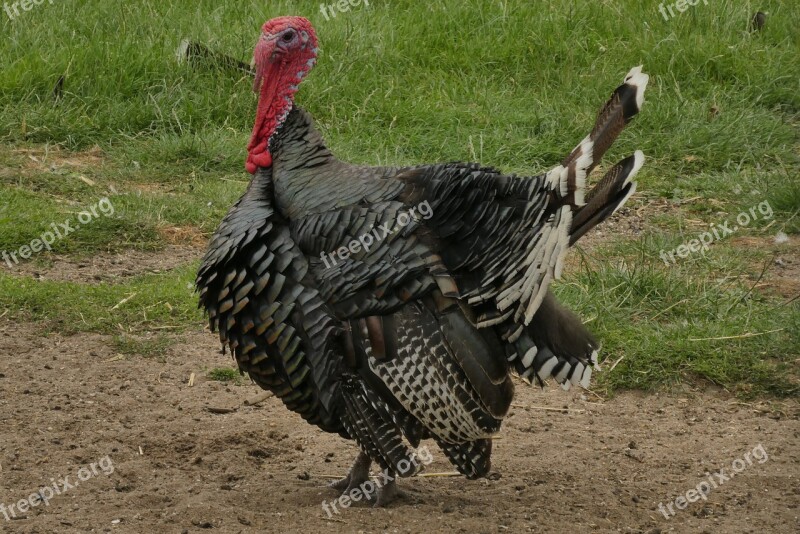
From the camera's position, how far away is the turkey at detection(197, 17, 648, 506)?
4625 millimetres

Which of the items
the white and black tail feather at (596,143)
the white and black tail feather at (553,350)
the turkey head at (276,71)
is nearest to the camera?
the white and black tail feather at (596,143)

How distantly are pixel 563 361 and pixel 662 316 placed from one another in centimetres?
Answer: 220

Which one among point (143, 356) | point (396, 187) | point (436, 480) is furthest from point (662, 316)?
point (143, 356)

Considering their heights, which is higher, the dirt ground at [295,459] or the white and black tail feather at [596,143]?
the white and black tail feather at [596,143]

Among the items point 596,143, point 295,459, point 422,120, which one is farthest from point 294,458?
point 422,120

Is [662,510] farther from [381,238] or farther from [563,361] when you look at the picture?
[381,238]

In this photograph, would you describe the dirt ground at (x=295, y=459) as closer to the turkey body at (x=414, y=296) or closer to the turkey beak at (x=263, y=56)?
the turkey body at (x=414, y=296)

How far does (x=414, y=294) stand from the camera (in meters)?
4.67

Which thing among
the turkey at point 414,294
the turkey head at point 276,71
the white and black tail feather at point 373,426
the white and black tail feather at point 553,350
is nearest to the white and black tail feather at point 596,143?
the turkey at point 414,294

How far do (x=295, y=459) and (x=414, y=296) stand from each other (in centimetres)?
138

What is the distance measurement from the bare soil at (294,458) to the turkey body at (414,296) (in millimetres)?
431

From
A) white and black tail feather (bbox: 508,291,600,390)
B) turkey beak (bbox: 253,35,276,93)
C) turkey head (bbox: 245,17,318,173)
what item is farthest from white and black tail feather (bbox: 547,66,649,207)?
turkey beak (bbox: 253,35,276,93)

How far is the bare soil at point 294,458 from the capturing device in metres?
4.82

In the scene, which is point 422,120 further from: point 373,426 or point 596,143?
point 373,426
